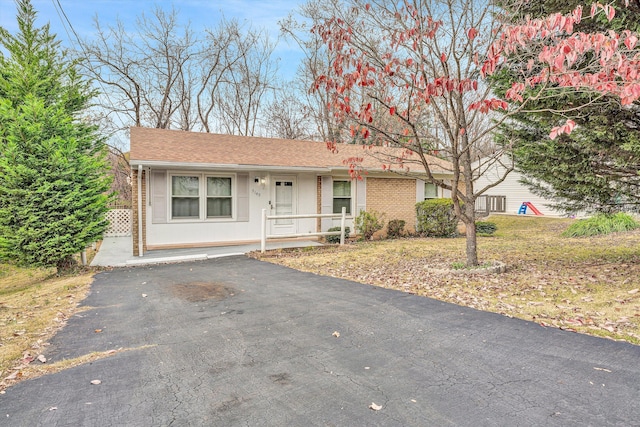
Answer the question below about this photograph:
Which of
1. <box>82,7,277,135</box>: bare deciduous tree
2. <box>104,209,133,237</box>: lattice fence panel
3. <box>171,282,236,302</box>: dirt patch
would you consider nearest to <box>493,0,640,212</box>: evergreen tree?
<box>171,282,236,302</box>: dirt patch

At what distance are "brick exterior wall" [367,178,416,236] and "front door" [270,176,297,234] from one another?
9.49ft

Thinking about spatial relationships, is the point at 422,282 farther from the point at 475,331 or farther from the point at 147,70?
the point at 147,70

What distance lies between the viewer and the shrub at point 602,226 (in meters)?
13.5

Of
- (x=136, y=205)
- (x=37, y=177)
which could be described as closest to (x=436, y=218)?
(x=136, y=205)

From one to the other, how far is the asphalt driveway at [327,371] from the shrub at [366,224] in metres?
7.61

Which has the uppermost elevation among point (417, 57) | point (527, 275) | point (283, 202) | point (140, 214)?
point (417, 57)

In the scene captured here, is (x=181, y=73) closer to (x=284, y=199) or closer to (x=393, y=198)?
(x=284, y=199)

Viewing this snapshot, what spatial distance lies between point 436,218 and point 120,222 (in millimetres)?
12553

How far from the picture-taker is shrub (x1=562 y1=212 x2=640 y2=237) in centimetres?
1347

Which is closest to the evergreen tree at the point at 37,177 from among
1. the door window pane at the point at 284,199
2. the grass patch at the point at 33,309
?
the grass patch at the point at 33,309

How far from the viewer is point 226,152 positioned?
12344 millimetres

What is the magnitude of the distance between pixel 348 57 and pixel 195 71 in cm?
2053

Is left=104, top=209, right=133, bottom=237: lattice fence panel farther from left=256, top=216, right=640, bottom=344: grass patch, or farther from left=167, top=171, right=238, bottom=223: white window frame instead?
left=256, top=216, right=640, bottom=344: grass patch

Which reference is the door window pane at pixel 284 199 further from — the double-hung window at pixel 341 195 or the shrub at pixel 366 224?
the shrub at pixel 366 224
